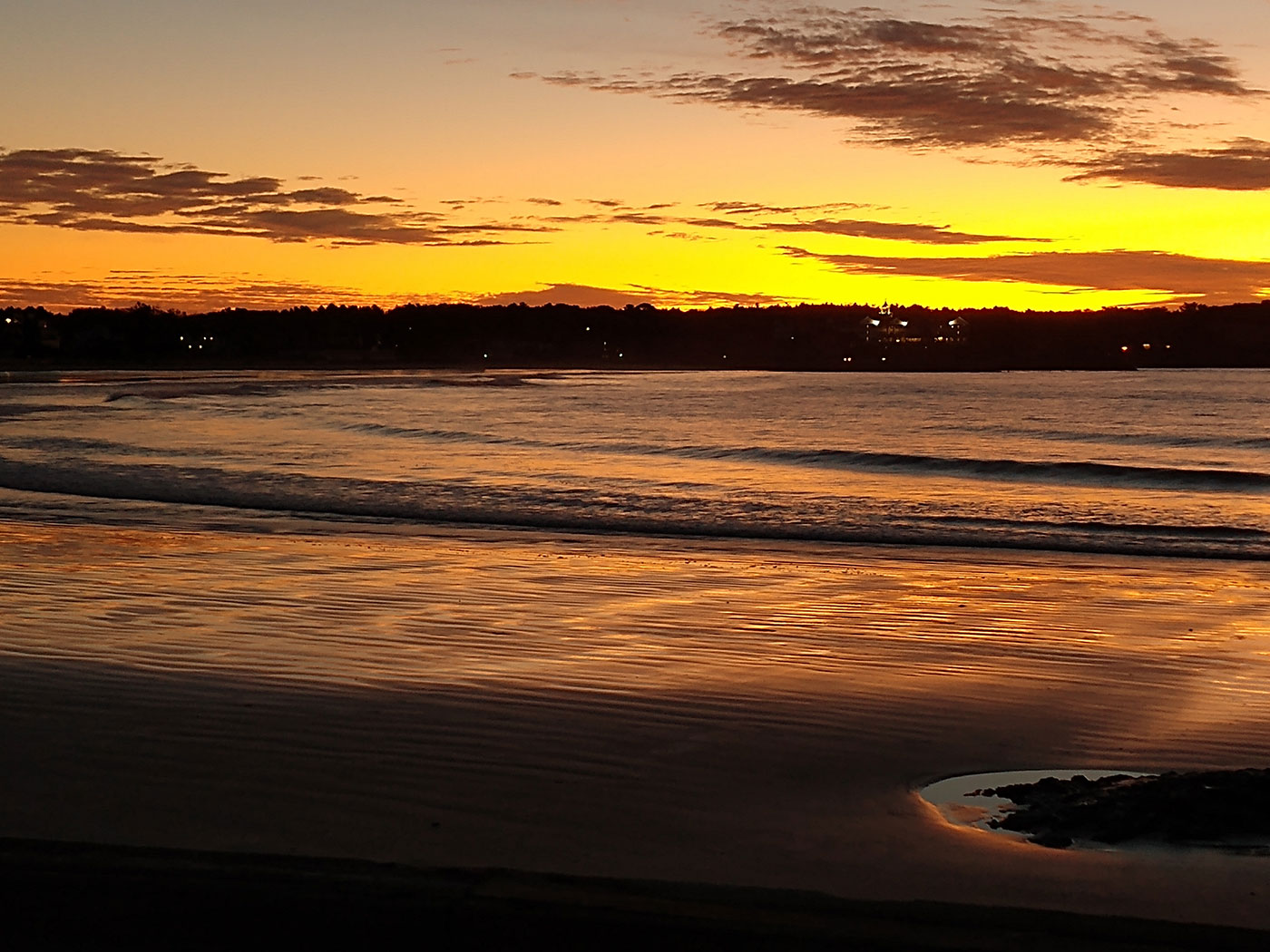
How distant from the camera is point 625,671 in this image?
833 centimetres

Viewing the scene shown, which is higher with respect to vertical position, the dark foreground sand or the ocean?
the dark foreground sand

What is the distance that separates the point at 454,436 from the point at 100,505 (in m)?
19.8

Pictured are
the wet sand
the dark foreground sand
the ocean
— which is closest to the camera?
the dark foreground sand

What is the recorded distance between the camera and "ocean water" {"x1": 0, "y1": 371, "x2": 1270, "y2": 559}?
1862 cm

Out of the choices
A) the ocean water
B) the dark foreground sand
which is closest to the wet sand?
the dark foreground sand

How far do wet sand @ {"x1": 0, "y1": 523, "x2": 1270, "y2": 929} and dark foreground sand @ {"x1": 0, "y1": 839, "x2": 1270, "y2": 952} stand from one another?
15 centimetres

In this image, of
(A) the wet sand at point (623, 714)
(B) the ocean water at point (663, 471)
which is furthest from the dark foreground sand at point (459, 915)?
(B) the ocean water at point (663, 471)

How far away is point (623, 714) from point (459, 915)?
9.97 feet

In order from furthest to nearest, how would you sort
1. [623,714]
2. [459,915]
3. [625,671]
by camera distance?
[625,671] → [623,714] → [459,915]

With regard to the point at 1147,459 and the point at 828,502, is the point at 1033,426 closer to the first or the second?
the point at 1147,459

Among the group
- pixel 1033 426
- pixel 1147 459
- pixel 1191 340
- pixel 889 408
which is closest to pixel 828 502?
pixel 1147 459

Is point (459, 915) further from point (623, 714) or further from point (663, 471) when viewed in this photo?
point (663, 471)

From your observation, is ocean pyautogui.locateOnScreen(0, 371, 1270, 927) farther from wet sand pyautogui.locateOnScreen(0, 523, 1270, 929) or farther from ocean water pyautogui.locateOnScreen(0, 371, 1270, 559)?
ocean water pyautogui.locateOnScreen(0, 371, 1270, 559)

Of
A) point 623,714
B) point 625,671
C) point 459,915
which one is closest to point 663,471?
point 625,671
